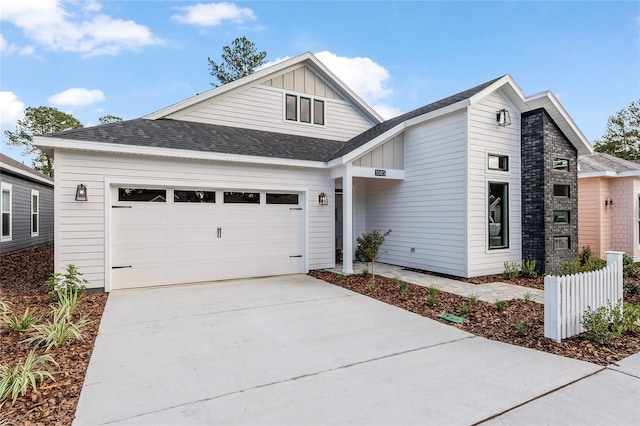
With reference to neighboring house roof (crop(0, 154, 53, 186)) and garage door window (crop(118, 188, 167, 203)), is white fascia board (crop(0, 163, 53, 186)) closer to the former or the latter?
neighboring house roof (crop(0, 154, 53, 186))

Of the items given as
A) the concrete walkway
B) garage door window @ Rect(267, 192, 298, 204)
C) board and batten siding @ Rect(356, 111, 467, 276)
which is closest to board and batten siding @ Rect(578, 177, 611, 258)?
the concrete walkway

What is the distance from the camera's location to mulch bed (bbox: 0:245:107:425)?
2588mm

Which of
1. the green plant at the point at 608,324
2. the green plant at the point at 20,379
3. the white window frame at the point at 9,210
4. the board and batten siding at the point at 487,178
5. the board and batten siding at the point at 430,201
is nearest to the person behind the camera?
the green plant at the point at 20,379

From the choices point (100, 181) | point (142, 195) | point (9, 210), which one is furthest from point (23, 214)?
point (142, 195)

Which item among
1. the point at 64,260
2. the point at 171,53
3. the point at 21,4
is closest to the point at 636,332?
the point at 64,260

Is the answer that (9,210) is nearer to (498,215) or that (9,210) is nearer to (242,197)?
(242,197)

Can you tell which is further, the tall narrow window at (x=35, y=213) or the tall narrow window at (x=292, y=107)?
the tall narrow window at (x=35, y=213)

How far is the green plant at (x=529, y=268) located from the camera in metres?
8.45

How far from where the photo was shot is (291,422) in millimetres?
2477

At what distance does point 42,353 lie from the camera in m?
3.75

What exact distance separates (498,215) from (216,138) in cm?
769

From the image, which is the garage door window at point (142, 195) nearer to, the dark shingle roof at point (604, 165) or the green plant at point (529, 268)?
the green plant at point (529, 268)

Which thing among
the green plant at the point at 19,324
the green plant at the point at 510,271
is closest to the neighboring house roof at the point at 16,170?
the green plant at the point at 19,324

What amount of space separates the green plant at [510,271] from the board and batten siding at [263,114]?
21.3 ft
